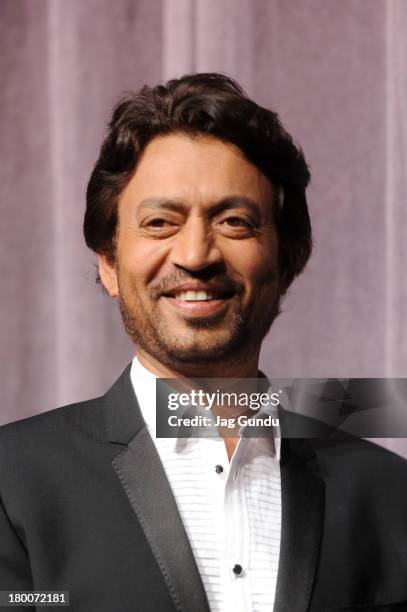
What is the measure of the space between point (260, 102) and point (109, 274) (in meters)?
0.34

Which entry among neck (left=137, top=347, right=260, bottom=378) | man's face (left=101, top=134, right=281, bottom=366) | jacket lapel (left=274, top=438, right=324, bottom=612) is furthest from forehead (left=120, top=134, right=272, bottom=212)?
jacket lapel (left=274, top=438, right=324, bottom=612)

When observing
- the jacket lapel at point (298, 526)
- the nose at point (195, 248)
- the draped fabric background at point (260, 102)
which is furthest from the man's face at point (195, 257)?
the draped fabric background at point (260, 102)

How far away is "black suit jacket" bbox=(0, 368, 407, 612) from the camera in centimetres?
91

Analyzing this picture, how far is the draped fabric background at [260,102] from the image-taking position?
1.28 meters

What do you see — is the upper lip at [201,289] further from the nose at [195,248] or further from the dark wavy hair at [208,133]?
the dark wavy hair at [208,133]

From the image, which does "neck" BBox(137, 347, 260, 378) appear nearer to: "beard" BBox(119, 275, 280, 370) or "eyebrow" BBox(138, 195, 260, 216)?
"beard" BBox(119, 275, 280, 370)

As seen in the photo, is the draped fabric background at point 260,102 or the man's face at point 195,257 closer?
the man's face at point 195,257

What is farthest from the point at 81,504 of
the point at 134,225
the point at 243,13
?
the point at 243,13

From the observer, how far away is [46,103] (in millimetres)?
1438

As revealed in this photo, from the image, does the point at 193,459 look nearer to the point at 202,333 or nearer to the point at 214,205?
the point at 202,333

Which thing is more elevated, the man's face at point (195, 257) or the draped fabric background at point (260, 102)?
the draped fabric background at point (260, 102)

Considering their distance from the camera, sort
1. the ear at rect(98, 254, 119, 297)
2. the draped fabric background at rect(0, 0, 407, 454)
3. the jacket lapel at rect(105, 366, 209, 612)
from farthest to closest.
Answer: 1. the draped fabric background at rect(0, 0, 407, 454)
2. the ear at rect(98, 254, 119, 297)
3. the jacket lapel at rect(105, 366, 209, 612)

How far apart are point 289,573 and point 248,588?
0.04 m

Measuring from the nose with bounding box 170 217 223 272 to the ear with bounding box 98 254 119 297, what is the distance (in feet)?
0.47
